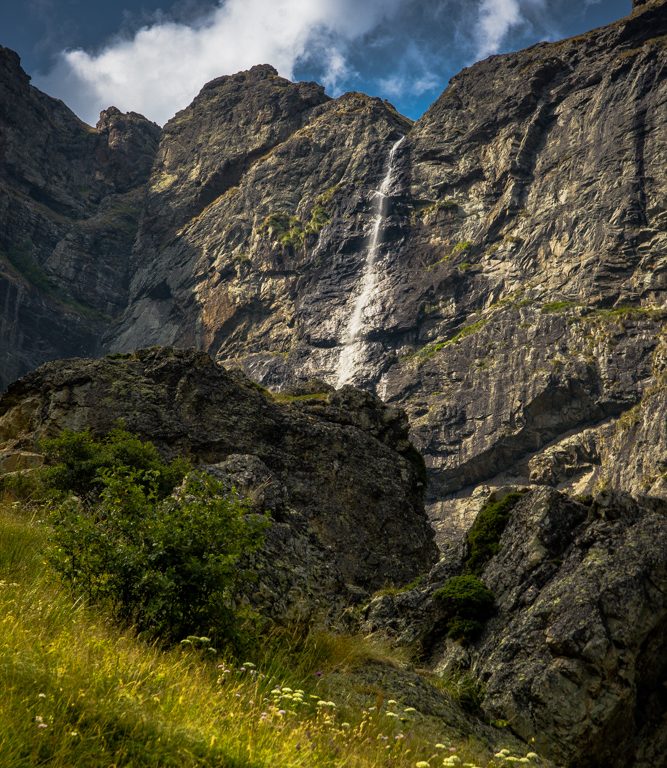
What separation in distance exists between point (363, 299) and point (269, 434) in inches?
4711

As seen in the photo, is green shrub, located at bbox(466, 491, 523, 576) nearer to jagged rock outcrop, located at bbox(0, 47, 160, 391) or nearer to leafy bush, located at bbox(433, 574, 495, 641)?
leafy bush, located at bbox(433, 574, 495, 641)

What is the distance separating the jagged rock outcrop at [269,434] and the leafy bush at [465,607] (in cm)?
815

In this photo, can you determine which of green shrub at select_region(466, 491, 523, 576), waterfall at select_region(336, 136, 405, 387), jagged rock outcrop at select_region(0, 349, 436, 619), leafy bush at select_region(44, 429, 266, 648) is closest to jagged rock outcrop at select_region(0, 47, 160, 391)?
waterfall at select_region(336, 136, 405, 387)

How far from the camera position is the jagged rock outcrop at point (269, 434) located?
85.9ft

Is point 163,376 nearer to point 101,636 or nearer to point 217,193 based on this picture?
point 101,636

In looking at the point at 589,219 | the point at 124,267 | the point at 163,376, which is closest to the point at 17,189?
the point at 124,267

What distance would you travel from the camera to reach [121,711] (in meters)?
4.61

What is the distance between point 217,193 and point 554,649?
195 metres

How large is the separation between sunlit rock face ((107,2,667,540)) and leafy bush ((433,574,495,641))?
8668cm

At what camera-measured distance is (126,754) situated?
4.35 metres

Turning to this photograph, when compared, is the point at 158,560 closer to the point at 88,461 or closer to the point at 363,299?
the point at 88,461

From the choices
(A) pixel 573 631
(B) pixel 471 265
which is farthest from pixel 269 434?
(B) pixel 471 265

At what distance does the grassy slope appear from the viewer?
13.9 feet

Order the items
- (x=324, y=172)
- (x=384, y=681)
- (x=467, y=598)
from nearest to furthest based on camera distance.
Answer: (x=384, y=681) < (x=467, y=598) < (x=324, y=172)
